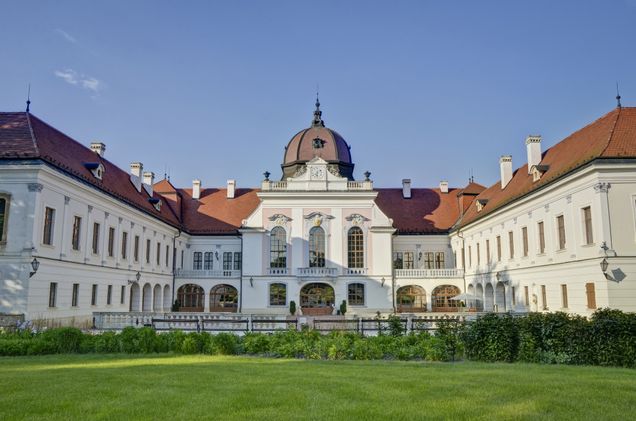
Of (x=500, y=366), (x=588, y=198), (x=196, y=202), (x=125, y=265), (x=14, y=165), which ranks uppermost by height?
(x=196, y=202)

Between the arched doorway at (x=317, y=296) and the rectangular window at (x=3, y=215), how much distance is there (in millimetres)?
21586

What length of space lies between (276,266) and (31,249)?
20.0 meters

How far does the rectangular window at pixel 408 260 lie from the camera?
138 ft

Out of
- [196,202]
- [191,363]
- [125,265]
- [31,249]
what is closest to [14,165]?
[31,249]

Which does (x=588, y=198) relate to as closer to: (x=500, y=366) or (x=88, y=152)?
(x=500, y=366)

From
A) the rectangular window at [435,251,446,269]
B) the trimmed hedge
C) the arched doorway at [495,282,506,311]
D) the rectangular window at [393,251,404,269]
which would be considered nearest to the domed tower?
the rectangular window at [393,251,404,269]

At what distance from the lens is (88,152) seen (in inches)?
1193

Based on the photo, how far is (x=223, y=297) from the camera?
39.9m

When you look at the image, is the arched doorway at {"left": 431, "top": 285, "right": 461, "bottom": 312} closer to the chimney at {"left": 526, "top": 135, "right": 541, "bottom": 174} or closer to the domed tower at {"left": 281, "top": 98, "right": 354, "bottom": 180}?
the domed tower at {"left": 281, "top": 98, "right": 354, "bottom": 180}

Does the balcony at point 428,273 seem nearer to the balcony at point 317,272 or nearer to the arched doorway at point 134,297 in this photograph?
the balcony at point 317,272

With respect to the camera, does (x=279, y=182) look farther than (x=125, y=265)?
Yes

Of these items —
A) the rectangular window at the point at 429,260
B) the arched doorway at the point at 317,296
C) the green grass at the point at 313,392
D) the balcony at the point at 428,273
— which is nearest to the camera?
the green grass at the point at 313,392

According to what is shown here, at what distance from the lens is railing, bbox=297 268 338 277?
123 ft

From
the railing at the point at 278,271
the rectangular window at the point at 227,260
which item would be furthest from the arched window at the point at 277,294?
the rectangular window at the point at 227,260
